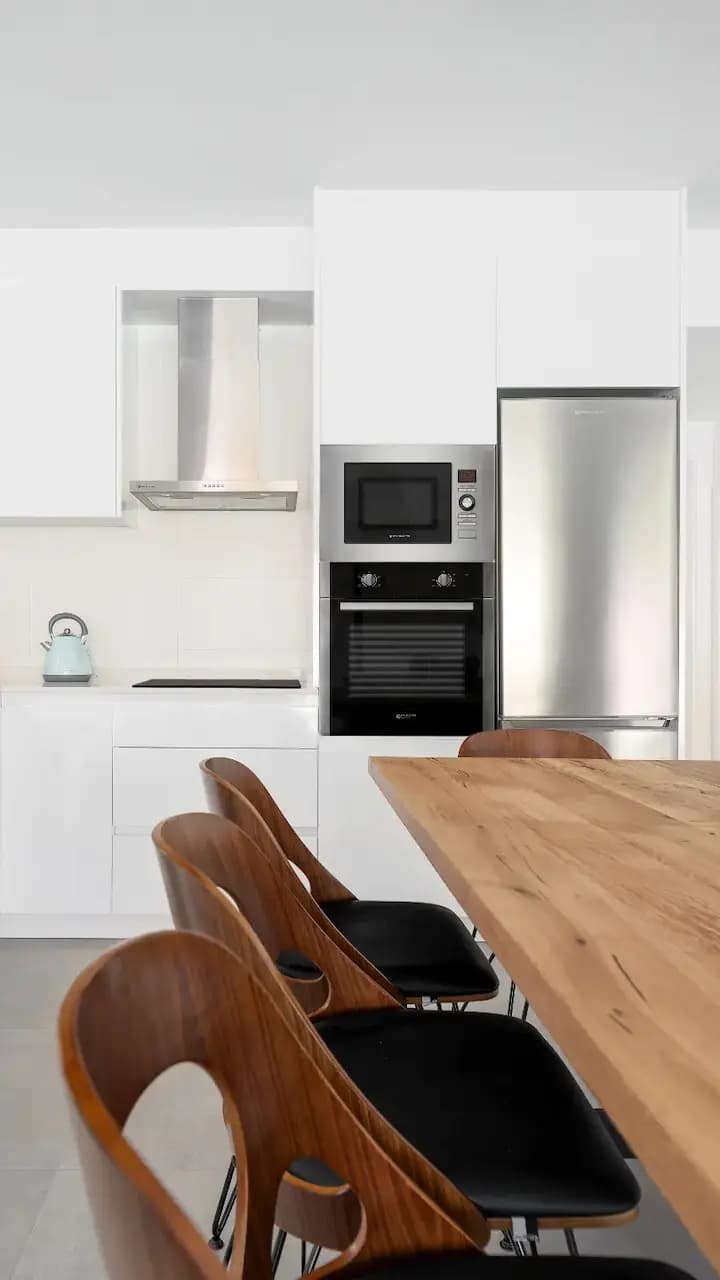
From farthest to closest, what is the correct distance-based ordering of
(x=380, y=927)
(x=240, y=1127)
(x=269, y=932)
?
(x=380, y=927)
(x=269, y=932)
(x=240, y=1127)

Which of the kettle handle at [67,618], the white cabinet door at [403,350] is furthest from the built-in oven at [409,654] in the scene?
the kettle handle at [67,618]

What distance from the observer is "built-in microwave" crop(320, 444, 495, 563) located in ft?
11.2

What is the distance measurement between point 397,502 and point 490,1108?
2567 mm

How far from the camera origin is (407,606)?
11.2 ft

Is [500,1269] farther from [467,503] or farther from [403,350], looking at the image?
[403,350]

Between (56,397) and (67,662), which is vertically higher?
(56,397)

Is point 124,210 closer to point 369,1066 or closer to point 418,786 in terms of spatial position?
point 418,786

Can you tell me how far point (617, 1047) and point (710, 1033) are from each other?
7 centimetres

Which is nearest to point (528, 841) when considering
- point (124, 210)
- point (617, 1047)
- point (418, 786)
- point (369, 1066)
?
point (369, 1066)

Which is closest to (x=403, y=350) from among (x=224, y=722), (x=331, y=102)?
(x=331, y=102)

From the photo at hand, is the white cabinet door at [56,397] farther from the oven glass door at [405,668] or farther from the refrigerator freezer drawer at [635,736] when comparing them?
the refrigerator freezer drawer at [635,736]

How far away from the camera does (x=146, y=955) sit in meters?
0.60

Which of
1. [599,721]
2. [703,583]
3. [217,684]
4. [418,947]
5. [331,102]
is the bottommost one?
[418,947]

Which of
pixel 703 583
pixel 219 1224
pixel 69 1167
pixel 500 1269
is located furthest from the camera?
pixel 703 583
